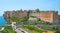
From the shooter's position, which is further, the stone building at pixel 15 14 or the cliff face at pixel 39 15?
the stone building at pixel 15 14

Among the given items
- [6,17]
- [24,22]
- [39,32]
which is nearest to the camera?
[39,32]

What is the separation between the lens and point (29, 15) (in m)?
21.9

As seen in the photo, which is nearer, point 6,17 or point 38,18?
point 38,18

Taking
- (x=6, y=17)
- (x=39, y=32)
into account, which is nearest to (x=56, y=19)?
(x=6, y=17)

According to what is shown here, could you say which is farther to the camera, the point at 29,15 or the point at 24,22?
the point at 29,15

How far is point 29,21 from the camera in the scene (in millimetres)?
19859

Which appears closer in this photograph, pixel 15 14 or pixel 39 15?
pixel 39 15

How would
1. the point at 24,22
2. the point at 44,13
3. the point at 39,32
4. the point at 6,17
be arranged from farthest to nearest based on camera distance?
the point at 6,17 → the point at 44,13 → the point at 24,22 → the point at 39,32

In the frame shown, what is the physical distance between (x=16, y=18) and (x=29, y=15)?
1137 mm

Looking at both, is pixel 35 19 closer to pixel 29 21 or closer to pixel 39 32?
pixel 29 21

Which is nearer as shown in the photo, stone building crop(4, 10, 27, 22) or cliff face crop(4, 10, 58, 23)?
cliff face crop(4, 10, 58, 23)

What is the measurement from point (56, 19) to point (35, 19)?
1635mm

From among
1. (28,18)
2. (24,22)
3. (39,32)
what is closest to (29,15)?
(28,18)

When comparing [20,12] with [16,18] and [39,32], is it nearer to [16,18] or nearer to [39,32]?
[16,18]
